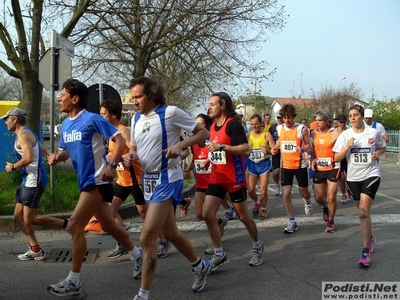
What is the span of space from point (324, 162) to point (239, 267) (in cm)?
267

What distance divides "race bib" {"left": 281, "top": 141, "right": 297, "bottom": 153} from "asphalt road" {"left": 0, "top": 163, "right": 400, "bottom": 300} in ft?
4.01

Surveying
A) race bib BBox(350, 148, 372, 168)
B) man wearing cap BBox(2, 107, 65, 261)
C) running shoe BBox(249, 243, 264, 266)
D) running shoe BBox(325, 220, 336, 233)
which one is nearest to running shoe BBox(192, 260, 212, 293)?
running shoe BBox(249, 243, 264, 266)

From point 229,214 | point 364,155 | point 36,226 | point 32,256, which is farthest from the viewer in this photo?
point 229,214

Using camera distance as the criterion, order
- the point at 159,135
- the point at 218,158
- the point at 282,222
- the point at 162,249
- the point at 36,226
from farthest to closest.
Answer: the point at 282,222 → the point at 36,226 → the point at 162,249 → the point at 218,158 → the point at 159,135

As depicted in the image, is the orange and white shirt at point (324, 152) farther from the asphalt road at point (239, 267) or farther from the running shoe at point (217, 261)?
the running shoe at point (217, 261)

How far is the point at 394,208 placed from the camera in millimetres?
8422

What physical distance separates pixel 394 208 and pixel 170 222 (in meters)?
5.95

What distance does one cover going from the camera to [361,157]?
5.19 meters

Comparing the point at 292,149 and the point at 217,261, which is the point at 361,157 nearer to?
the point at 292,149

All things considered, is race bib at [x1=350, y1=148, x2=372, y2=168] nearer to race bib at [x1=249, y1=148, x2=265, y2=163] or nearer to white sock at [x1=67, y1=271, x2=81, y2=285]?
race bib at [x1=249, y1=148, x2=265, y2=163]

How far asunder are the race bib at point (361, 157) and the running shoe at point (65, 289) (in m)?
3.36

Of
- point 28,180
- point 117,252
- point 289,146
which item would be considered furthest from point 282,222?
point 28,180

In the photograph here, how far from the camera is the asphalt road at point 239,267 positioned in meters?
4.21

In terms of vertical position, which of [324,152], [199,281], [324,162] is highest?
[324,152]
